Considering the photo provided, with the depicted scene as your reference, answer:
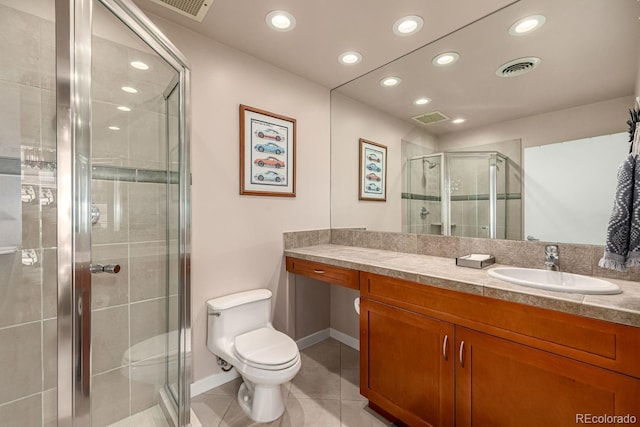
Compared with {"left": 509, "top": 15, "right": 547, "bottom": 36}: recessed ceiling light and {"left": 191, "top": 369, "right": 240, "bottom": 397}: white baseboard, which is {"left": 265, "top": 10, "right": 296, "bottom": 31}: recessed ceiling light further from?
{"left": 191, "top": 369, "right": 240, "bottom": 397}: white baseboard

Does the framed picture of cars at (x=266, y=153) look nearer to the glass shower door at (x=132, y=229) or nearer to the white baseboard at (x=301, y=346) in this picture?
the glass shower door at (x=132, y=229)

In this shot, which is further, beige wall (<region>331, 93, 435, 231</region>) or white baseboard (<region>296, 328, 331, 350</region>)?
white baseboard (<region>296, 328, 331, 350</region>)

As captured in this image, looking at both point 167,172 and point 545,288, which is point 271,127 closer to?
point 167,172

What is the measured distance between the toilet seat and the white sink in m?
1.16

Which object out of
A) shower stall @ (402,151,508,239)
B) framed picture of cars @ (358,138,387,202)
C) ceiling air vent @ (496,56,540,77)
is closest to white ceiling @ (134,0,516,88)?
ceiling air vent @ (496,56,540,77)

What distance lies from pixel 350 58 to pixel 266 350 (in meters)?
2.11

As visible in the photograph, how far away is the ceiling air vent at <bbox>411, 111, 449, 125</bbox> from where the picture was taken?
193 cm

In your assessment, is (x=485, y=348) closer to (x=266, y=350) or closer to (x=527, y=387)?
(x=527, y=387)

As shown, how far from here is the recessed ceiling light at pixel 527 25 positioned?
4.85ft

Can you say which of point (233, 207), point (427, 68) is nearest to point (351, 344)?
point (233, 207)

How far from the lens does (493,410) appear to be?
1.16 meters

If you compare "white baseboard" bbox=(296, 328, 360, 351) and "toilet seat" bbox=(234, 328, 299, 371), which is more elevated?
"toilet seat" bbox=(234, 328, 299, 371)

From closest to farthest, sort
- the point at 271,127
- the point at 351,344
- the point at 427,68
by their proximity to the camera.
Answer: the point at 427,68, the point at 271,127, the point at 351,344

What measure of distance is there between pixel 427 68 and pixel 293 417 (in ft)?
8.00
